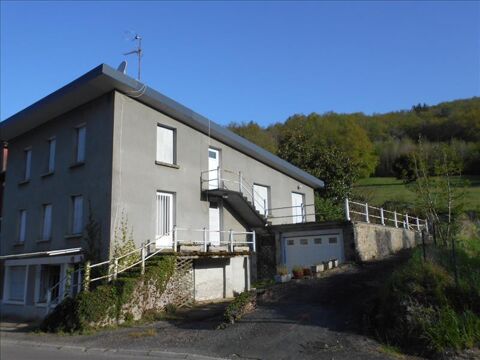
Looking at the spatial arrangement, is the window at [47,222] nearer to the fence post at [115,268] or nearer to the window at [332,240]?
the fence post at [115,268]

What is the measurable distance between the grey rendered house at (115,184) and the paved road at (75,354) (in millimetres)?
4502

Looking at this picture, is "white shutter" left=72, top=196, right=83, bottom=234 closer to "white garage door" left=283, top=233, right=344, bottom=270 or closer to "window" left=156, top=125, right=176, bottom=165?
"window" left=156, top=125, right=176, bottom=165

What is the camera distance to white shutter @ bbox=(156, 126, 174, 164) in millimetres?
18500

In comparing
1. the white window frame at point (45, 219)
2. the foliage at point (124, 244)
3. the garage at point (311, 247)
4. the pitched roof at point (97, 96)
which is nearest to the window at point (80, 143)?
the pitched roof at point (97, 96)

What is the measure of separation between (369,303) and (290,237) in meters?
9.91

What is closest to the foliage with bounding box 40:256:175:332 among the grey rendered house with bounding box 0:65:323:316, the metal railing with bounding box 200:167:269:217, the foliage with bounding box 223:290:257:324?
the grey rendered house with bounding box 0:65:323:316

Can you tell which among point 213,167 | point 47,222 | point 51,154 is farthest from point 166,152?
point 47,222

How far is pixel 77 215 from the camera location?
17.8 m

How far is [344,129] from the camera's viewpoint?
59781 millimetres

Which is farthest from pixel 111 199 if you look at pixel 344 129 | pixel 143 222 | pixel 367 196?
pixel 344 129

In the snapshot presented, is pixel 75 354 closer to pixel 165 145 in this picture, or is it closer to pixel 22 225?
pixel 165 145

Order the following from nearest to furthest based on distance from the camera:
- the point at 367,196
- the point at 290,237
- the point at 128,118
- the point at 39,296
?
the point at 128,118
the point at 39,296
the point at 290,237
the point at 367,196

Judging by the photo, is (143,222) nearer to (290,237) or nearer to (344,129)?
Result: (290,237)

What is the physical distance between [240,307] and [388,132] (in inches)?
2489
